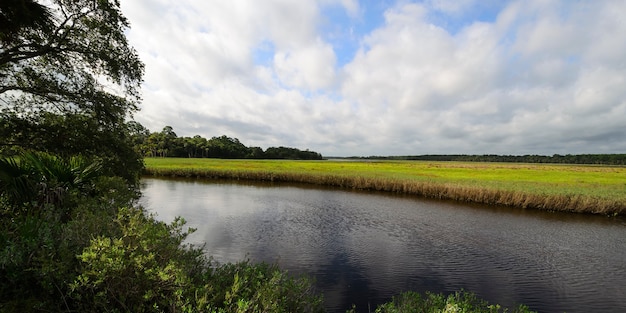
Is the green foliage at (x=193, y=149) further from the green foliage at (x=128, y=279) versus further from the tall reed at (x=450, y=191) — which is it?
the green foliage at (x=128, y=279)

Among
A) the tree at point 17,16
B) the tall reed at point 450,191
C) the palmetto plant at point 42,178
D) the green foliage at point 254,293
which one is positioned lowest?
Answer: the tall reed at point 450,191

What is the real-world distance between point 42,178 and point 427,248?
15935 mm

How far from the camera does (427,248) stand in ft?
49.0

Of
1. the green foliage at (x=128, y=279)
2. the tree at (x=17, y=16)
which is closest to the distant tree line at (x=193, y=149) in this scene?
the tree at (x=17, y=16)

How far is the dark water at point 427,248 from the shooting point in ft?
34.7

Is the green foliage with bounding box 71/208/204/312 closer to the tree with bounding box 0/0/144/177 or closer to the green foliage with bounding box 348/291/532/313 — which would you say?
the green foliage with bounding box 348/291/532/313

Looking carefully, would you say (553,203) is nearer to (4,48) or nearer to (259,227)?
(259,227)

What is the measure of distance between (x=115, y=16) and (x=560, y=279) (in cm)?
2077

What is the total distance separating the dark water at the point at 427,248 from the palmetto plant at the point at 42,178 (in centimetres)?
615

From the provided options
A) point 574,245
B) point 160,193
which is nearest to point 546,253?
point 574,245

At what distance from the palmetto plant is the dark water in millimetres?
6149

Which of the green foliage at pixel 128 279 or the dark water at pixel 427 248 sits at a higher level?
the green foliage at pixel 128 279

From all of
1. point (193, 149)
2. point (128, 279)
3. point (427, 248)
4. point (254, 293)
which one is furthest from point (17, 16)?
point (193, 149)

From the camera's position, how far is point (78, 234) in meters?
4.97
